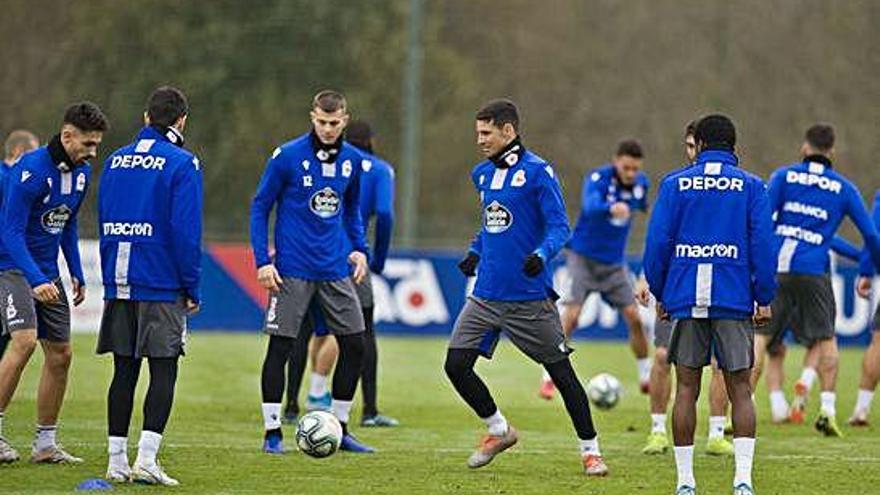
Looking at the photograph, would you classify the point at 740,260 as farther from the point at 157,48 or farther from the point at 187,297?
the point at 157,48

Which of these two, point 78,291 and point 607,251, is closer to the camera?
point 78,291

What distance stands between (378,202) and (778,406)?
361 centimetres

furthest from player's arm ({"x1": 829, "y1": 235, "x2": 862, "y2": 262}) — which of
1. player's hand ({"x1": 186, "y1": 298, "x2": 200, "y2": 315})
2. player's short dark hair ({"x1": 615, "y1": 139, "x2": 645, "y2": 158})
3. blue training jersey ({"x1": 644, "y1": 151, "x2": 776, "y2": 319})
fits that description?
player's hand ({"x1": 186, "y1": 298, "x2": 200, "y2": 315})

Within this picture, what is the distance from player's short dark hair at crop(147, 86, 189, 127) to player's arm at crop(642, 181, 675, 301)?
2.72 meters

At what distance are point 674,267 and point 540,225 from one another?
4.04 ft

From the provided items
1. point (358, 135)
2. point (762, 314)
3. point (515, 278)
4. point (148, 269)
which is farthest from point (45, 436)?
point (762, 314)

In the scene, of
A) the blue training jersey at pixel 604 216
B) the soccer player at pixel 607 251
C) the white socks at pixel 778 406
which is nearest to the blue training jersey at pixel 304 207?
the white socks at pixel 778 406

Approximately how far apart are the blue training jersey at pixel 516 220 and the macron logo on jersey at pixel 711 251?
1.12 meters

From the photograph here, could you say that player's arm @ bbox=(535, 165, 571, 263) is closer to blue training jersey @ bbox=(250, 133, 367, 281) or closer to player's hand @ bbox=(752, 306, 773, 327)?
player's hand @ bbox=(752, 306, 773, 327)

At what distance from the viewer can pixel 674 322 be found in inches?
407

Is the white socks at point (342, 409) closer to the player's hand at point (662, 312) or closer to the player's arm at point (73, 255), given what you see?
the player's arm at point (73, 255)

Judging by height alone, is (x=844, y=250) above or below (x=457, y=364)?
above

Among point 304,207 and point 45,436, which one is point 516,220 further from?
point 45,436

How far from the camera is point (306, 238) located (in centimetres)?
1198
